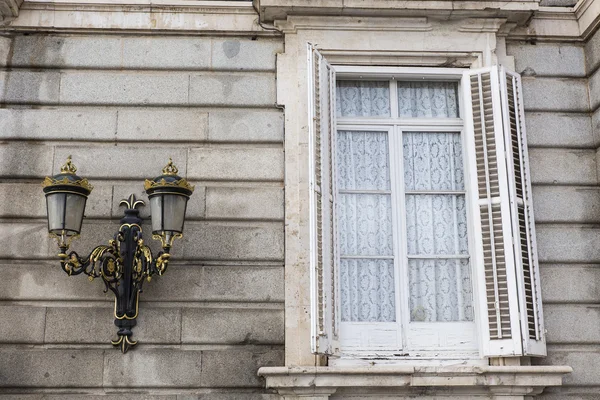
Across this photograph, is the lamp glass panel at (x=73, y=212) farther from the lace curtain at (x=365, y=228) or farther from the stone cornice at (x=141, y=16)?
the lace curtain at (x=365, y=228)

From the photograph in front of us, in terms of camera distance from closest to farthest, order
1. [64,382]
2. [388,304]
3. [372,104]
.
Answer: [64,382] → [388,304] → [372,104]

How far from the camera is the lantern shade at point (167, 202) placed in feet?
21.7

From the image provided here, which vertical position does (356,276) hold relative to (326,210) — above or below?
below

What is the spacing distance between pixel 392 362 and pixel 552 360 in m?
1.36

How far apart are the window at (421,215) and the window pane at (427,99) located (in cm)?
1

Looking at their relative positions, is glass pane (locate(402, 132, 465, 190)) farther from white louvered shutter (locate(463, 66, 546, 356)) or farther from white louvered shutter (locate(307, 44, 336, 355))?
white louvered shutter (locate(307, 44, 336, 355))

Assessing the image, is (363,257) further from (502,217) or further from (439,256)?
(502,217)

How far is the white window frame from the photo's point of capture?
699 cm

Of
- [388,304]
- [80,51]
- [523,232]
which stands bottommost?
[388,304]

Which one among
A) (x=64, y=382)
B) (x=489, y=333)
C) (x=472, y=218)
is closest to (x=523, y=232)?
(x=472, y=218)

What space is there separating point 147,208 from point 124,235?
347 mm

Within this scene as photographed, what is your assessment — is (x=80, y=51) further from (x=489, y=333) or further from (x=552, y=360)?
(x=552, y=360)

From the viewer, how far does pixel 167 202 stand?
6.62m

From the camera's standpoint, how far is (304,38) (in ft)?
25.0
